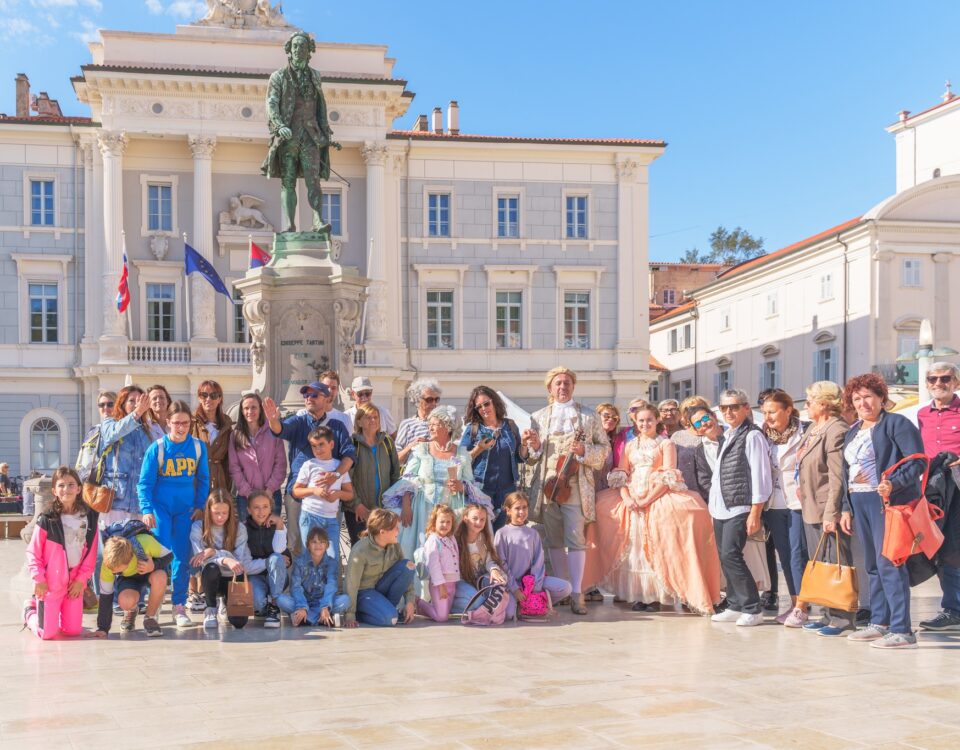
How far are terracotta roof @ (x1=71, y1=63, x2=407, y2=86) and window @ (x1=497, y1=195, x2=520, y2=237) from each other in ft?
16.3

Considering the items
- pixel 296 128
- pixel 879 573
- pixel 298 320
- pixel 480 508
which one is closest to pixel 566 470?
pixel 480 508

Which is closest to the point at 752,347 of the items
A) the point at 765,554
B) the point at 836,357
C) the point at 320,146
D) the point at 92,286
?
the point at 836,357

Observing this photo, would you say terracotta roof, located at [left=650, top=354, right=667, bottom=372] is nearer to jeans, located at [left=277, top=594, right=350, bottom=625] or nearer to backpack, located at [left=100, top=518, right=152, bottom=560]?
jeans, located at [left=277, top=594, right=350, bottom=625]

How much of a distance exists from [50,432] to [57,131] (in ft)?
29.9

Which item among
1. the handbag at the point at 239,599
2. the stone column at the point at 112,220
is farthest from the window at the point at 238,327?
the handbag at the point at 239,599

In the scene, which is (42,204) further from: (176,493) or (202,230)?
(176,493)

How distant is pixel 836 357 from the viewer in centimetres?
4347

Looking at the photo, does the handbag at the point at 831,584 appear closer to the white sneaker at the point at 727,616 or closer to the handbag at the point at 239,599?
the white sneaker at the point at 727,616

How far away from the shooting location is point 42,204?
121ft

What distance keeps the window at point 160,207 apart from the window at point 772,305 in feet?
77.6

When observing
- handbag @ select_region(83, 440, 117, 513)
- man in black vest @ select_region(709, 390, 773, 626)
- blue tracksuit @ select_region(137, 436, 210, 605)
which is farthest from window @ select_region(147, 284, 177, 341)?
man in black vest @ select_region(709, 390, 773, 626)

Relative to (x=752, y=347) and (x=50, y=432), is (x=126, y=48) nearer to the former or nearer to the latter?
(x=50, y=432)

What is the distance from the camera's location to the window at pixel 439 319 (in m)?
39.0

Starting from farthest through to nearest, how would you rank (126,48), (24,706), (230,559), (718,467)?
(126,48), (718,467), (230,559), (24,706)
